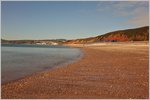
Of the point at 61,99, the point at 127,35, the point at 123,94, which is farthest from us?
the point at 127,35

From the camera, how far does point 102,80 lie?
1175 centimetres

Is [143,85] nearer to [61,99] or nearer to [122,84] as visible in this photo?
[122,84]

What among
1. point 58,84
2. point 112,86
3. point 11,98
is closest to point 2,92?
point 11,98

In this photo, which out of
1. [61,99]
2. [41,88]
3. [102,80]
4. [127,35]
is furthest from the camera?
[127,35]

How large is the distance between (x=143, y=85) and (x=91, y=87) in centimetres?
224

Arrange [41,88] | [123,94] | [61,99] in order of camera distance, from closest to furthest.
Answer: [61,99]
[123,94]
[41,88]

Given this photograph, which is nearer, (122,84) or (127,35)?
(122,84)

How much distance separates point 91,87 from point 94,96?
147cm

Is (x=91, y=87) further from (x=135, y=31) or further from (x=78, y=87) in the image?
(x=135, y=31)

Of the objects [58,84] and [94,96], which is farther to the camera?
[58,84]

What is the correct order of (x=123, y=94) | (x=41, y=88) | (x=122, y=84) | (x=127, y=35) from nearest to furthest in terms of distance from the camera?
(x=123, y=94)
(x=41, y=88)
(x=122, y=84)
(x=127, y=35)

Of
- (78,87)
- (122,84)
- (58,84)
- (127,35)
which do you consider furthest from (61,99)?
(127,35)

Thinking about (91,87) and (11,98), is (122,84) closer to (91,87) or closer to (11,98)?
(91,87)

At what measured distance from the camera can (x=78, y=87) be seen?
398 inches
